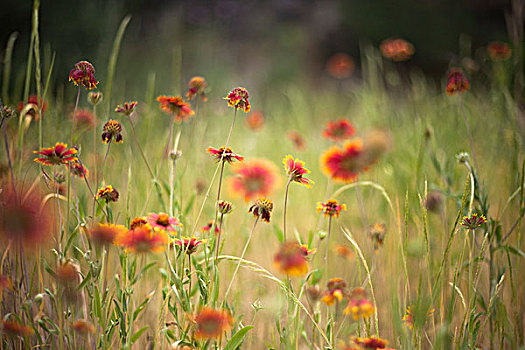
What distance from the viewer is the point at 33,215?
50 cm

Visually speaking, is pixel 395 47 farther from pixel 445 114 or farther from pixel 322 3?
pixel 322 3

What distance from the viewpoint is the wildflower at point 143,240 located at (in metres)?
0.47

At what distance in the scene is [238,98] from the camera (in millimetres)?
565

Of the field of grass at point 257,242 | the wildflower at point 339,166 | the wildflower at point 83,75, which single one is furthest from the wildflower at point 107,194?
the wildflower at point 339,166

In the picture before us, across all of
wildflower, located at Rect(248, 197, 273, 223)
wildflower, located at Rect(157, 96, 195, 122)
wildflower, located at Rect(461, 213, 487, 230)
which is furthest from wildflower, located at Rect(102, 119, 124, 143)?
wildflower, located at Rect(461, 213, 487, 230)

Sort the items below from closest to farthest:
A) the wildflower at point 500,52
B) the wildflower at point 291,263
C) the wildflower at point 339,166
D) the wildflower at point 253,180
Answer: the wildflower at point 291,263
the wildflower at point 253,180
the wildflower at point 339,166
the wildflower at point 500,52

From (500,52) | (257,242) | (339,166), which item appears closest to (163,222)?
(339,166)

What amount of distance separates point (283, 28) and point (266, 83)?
2.81 ft

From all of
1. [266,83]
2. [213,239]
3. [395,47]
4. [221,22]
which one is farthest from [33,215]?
[266,83]

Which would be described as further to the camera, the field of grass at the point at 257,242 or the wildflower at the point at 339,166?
the wildflower at the point at 339,166

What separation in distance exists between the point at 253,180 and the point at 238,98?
13 centimetres

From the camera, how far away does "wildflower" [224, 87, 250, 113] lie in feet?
1.84

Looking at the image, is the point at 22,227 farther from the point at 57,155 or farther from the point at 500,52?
the point at 500,52

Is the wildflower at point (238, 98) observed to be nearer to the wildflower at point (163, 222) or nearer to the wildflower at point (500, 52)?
the wildflower at point (163, 222)
